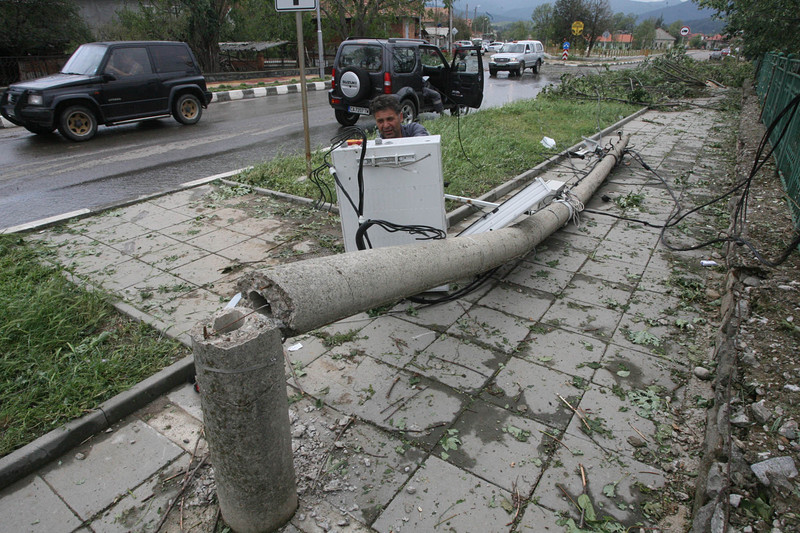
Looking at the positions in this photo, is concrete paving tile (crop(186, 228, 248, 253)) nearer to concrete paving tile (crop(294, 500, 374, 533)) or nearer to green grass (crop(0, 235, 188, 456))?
green grass (crop(0, 235, 188, 456))

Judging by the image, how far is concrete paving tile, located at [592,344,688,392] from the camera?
126 inches

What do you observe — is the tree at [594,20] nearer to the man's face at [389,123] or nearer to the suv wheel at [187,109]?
the suv wheel at [187,109]

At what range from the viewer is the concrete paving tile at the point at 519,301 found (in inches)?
160

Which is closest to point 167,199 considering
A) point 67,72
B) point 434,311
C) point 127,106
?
point 434,311

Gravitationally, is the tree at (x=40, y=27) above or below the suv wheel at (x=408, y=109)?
above

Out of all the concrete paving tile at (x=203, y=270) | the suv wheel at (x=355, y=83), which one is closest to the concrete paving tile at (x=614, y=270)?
the concrete paving tile at (x=203, y=270)

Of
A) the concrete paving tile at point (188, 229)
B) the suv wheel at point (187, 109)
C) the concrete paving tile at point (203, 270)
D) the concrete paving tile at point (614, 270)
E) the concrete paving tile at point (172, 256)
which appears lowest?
the concrete paving tile at point (614, 270)

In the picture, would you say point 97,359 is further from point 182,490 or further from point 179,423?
point 182,490

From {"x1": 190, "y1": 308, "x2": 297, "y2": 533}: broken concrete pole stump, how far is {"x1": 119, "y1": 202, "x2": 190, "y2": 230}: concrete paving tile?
431cm

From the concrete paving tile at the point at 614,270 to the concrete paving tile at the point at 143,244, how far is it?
4345mm

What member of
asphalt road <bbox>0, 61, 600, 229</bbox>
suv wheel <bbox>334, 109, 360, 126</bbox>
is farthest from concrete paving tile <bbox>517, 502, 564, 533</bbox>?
suv wheel <bbox>334, 109, 360, 126</bbox>

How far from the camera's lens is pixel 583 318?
13.1 ft

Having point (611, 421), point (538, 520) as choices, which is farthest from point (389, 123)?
point (538, 520)

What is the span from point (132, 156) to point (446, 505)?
30.5 feet
